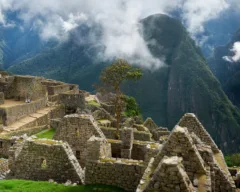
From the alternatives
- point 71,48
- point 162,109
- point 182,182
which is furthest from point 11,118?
point 71,48

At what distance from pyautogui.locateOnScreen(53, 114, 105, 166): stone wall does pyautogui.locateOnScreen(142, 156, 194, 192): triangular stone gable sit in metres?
5.88

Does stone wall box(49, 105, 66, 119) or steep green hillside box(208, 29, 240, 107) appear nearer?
stone wall box(49, 105, 66, 119)

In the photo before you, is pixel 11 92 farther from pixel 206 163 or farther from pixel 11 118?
pixel 206 163

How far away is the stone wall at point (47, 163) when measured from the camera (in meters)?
8.43

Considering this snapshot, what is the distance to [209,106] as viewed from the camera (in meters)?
119

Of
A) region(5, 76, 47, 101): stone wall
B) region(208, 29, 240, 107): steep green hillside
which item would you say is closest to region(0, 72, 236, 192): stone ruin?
region(5, 76, 47, 101): stone wall

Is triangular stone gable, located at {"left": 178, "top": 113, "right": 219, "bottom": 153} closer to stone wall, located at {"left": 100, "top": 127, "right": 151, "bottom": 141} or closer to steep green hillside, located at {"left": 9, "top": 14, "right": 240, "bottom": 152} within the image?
stone wall, located at {"left": 100, "top": 127, "right": 151, "bottom": 141}

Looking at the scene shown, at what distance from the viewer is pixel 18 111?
83.5ft

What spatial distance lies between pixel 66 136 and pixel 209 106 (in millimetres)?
114792

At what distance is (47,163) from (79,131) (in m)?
2.03

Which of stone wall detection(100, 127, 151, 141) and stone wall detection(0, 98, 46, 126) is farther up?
stone wall detection(0, 98, 46, 126)

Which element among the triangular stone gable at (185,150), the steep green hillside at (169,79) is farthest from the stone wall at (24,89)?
the steep green hillside at (169,79)

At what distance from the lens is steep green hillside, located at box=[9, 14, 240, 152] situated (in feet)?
365

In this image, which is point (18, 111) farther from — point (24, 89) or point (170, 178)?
point (170, 178)
